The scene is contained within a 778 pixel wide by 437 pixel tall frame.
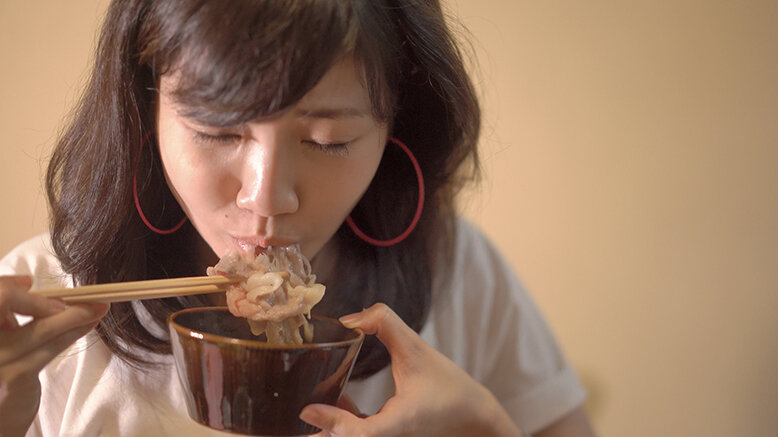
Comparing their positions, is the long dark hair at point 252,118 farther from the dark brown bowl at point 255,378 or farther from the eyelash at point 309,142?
the dark brown bowl at point 255,378

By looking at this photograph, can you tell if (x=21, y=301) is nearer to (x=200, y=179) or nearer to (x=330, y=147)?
(x=200, y=179)

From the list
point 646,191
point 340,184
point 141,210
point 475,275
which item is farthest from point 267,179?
point 646,191

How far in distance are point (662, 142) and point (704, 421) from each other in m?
0.90

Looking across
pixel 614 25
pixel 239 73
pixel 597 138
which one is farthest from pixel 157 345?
pixel 614 25

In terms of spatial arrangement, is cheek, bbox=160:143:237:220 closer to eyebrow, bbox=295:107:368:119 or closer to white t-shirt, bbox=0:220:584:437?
eyebrow, bbox=295:107:368:119

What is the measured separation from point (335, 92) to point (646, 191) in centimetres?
146

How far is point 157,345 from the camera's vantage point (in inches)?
41.4

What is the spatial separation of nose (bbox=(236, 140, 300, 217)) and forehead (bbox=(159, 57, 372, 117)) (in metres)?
0.06

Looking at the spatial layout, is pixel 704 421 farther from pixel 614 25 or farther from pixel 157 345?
pixel 157 345

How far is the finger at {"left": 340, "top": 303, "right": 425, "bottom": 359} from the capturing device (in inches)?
31.5

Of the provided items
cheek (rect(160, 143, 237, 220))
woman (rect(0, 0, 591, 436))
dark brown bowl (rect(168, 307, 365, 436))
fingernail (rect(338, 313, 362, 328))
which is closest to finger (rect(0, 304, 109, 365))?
woman (rect(0, 0, 591, 436))

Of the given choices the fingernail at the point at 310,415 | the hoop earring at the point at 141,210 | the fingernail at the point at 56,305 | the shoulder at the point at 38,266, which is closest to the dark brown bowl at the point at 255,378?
the fingernail at the point at 310,415

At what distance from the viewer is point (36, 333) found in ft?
2.14

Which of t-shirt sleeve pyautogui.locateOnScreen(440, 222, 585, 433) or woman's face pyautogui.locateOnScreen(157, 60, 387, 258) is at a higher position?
woman's face pyautogui.locateOnScreen(157, 60, 387, 258)
